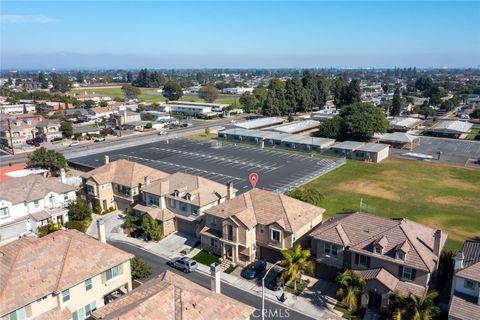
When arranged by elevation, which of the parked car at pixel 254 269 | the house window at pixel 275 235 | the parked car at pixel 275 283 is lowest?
the parked car at pixel 275 283

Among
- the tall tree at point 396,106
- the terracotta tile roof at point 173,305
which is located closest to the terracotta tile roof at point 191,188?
the terracotta tile roof at point 173,305

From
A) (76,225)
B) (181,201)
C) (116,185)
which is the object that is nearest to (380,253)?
(181,201)

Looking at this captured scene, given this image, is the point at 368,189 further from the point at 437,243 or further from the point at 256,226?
the point at 437,243

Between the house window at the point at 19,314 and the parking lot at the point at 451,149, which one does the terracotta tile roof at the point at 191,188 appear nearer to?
the house window at the point at 19,314

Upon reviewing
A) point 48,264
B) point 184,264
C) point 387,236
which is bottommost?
point 184,264

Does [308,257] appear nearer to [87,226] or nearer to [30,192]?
[87,226]

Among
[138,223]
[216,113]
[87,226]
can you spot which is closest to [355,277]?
[138,223]
